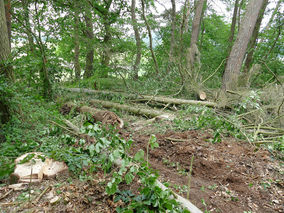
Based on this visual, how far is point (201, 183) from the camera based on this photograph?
280 cm

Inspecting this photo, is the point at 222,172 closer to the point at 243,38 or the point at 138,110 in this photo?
the point at 138,110

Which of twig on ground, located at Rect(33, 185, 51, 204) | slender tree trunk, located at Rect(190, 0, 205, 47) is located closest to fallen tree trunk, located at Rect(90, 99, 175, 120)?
twig on ground, located at Rect(33, 185, 51, 204)

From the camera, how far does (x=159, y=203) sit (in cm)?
171

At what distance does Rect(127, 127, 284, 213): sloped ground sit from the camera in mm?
2436

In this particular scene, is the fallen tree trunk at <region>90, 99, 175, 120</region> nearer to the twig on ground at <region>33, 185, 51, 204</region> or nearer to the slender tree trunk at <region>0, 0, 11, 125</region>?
the slender tree trunk at <region>0, 0, 11, 125</region>

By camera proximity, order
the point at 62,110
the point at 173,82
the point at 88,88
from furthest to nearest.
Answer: the point at 88,88
the point at 173,82
the point at 62,110

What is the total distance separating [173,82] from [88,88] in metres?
3.83

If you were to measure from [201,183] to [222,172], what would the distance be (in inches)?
18.5

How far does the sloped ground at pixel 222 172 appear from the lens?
95.9 inches

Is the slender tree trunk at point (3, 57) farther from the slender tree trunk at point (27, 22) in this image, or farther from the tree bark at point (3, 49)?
the slender tree trunk at point (27, 22)

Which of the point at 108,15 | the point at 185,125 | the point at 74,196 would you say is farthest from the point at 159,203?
the point at 108,15

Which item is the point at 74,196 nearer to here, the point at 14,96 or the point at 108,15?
the point at 14,96

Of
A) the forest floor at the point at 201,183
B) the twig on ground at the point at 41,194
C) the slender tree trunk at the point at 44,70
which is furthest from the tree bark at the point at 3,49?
the twig on ground at the point at 41,194

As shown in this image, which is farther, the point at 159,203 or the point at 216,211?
the point at 216,211
